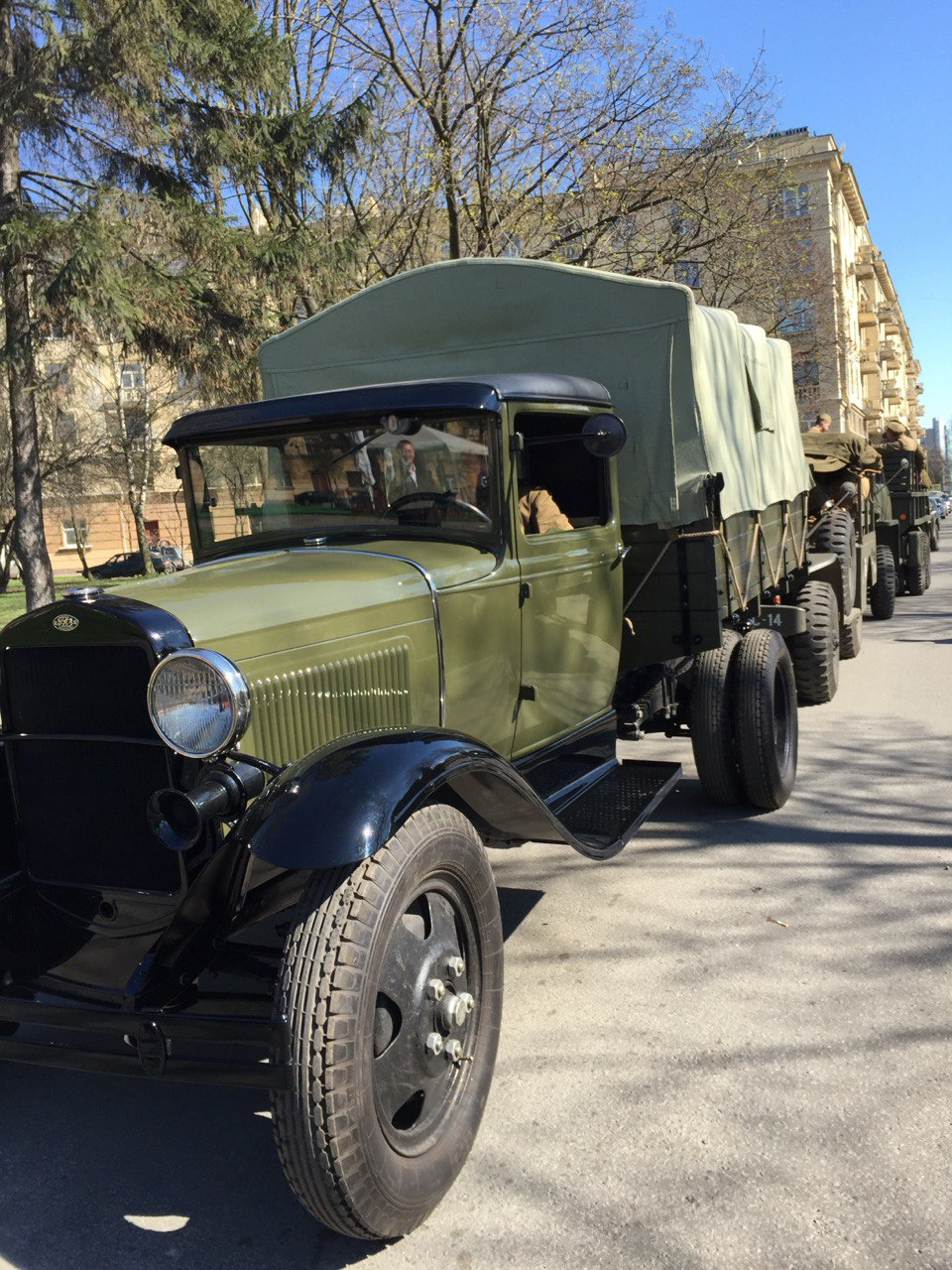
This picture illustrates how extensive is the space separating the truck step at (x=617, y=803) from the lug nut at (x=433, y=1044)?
107cm

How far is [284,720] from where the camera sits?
2.91 meters

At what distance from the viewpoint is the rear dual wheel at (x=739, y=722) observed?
16.9 ft

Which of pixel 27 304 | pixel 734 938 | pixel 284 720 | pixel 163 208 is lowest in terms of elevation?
pixel 734 938

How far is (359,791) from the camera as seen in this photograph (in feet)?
8.04

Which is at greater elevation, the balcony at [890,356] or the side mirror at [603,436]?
the balcony at [890,356]

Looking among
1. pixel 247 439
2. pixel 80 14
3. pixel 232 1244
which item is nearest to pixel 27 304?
pixel 80 14

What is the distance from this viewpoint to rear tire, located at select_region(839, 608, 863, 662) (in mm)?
9516

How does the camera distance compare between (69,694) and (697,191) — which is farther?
(697,191)

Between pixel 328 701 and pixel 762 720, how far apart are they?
282 centimetres

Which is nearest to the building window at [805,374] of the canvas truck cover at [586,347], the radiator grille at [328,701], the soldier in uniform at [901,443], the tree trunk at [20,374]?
the soldier in uniform at [901,443]

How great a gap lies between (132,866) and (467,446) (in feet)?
5.88

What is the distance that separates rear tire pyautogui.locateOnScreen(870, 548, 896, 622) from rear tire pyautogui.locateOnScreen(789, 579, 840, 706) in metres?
5.36

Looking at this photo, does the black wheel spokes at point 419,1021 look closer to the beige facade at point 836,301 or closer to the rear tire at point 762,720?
the rear tire at point 762,720

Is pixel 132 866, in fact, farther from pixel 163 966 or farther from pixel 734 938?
pixel 734 938
